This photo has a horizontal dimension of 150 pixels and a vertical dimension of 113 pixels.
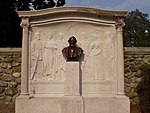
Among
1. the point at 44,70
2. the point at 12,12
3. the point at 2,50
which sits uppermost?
the point at 12,12

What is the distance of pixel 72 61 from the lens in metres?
9.61

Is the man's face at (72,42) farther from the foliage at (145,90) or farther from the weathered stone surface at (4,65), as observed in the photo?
the weathered stone surface at (4,65)

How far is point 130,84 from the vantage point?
11094 millimetres

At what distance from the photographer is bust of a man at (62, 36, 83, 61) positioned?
9.58 meters

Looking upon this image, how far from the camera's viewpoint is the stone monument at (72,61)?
9.51 metres

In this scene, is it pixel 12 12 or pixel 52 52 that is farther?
pixel 12 12

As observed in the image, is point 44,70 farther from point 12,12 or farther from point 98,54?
point 12,12

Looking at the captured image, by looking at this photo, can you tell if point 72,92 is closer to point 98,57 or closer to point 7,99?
point 98,57

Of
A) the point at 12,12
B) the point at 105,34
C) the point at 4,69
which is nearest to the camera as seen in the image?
the point at 105,34

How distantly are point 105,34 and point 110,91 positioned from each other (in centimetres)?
176

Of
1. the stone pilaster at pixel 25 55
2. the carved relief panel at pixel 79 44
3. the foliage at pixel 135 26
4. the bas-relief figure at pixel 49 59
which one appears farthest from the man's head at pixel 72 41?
the foliage at pixel 135 26

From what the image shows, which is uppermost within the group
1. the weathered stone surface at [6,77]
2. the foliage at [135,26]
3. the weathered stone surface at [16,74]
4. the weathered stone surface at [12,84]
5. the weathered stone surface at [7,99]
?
the foliage at [135,26]

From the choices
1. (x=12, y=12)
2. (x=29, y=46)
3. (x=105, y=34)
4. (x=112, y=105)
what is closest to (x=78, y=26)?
(x=105, y=34)

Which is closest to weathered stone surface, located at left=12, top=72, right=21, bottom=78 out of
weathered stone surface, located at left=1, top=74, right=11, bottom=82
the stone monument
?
weathered stone surface, located at left=1, top=74, right=11, bottom=82
